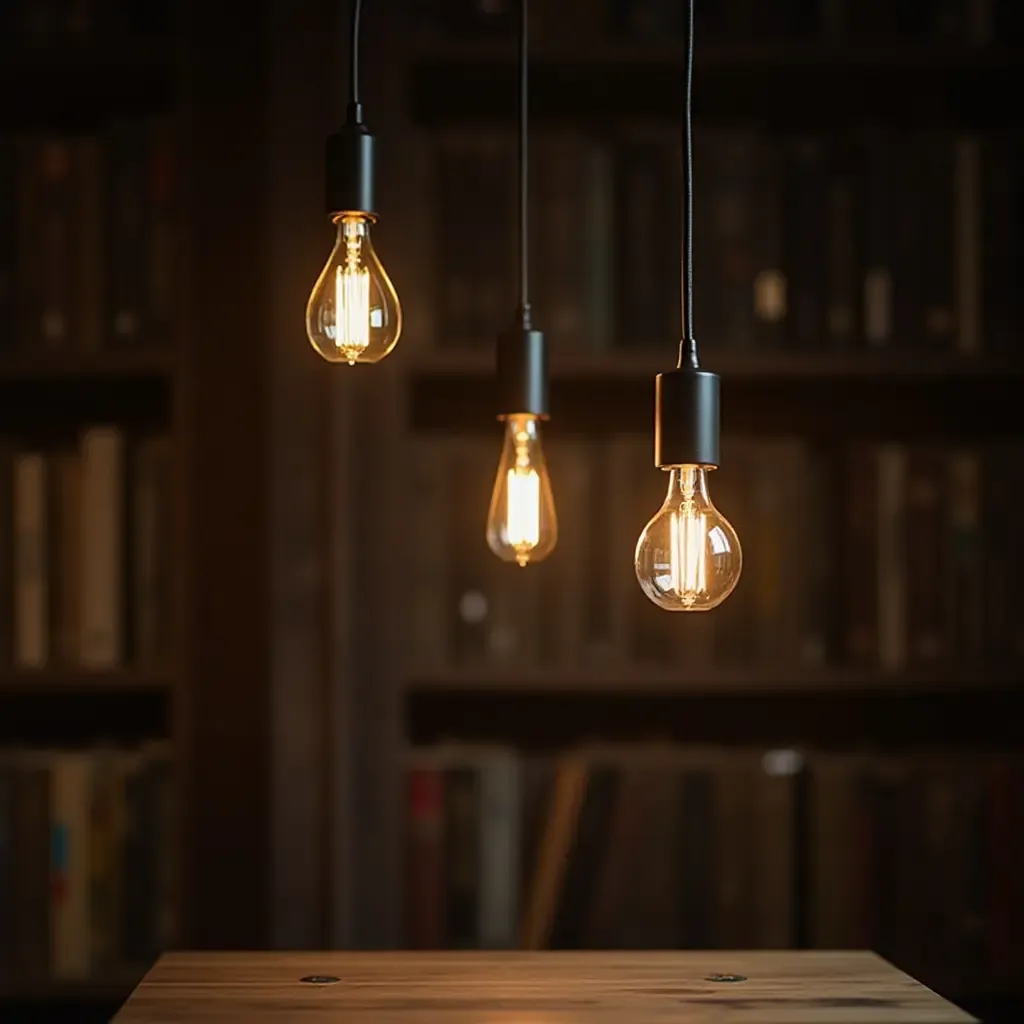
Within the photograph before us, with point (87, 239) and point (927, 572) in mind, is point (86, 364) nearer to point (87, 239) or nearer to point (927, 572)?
point (87, 239)

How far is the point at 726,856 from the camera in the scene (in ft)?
5.57

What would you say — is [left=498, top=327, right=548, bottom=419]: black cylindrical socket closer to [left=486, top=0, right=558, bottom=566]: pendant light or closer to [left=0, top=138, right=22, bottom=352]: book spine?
[left=486, top=0, right=558, bottom=566]: pendant light

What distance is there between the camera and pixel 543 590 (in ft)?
5.60

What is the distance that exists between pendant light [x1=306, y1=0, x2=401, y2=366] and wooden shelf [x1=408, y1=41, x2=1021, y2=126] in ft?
2.53

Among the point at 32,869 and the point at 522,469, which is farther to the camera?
the point at 32,869

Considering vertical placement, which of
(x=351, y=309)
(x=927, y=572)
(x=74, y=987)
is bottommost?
(x=74, y=987)

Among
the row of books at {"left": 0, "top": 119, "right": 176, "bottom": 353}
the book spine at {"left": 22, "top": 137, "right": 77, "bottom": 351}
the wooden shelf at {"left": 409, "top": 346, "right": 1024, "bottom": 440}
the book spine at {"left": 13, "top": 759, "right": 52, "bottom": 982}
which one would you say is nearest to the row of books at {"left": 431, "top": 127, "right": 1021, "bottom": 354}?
the wooden shelf at {"left": 409, "top": 346, "right": 1024, "bottom": 440}

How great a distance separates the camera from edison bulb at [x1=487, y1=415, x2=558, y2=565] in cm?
113

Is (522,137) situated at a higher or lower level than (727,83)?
lower

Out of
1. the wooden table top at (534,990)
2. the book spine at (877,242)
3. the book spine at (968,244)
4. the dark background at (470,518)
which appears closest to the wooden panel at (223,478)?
A: the dark background at (470,518)

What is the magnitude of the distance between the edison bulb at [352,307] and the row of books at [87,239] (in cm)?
77

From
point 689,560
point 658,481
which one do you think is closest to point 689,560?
point 689,560

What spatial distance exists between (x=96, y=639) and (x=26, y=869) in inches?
10.7

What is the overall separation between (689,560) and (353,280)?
0.29m
